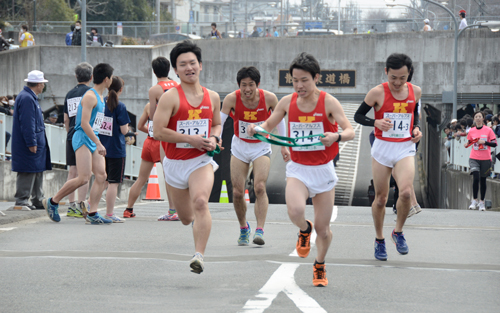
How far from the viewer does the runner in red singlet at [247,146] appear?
27.7 ft

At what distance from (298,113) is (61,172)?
1216 centimetres

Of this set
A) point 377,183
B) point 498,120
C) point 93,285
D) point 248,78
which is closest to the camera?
point 93,285

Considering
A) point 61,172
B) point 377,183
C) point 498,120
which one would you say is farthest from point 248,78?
point 498,120

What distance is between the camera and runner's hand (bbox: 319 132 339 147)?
5973mm

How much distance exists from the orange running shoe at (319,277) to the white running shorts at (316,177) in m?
0.65

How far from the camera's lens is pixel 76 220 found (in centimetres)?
1054

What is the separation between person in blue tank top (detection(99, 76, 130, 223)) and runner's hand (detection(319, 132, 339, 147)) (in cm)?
497

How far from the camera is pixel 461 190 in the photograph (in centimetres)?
2388

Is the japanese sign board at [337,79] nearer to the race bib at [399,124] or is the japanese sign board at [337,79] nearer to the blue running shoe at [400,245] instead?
the race bib at [399,124]

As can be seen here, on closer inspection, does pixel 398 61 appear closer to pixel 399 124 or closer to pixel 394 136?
pixel 399 124

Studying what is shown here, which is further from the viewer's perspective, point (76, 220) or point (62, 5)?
point (62, 5)

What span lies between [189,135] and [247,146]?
2.33 m

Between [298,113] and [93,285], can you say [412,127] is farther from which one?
[93,285]

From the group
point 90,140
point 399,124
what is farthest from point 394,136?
point 90,140
